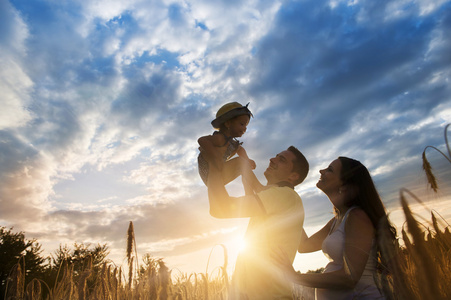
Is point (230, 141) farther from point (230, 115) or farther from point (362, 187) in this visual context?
point (362, 187)

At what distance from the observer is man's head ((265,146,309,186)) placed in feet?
12.0

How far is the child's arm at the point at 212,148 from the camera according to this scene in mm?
2971

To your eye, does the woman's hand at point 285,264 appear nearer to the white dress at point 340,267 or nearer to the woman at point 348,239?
the woman at point 348,239

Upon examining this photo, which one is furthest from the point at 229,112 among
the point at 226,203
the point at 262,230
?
the point at 262,230

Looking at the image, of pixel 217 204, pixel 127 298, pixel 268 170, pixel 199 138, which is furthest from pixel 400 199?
pixel 127 298

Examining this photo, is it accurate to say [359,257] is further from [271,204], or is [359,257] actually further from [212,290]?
[212,290]

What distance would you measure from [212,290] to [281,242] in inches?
155

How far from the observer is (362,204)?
3.29m

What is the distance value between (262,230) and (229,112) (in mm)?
1555

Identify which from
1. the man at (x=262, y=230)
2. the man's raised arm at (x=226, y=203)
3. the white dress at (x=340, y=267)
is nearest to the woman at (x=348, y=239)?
the white dress at (x=340, y=267)

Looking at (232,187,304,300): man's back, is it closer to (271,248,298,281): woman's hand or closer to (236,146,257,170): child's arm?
(271,248,298,281): woman's hand

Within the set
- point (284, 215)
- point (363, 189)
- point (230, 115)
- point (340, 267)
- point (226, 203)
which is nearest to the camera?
point (226, 203)

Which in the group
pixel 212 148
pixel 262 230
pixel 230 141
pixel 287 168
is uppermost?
pixel 230 141

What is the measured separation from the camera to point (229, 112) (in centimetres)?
374
